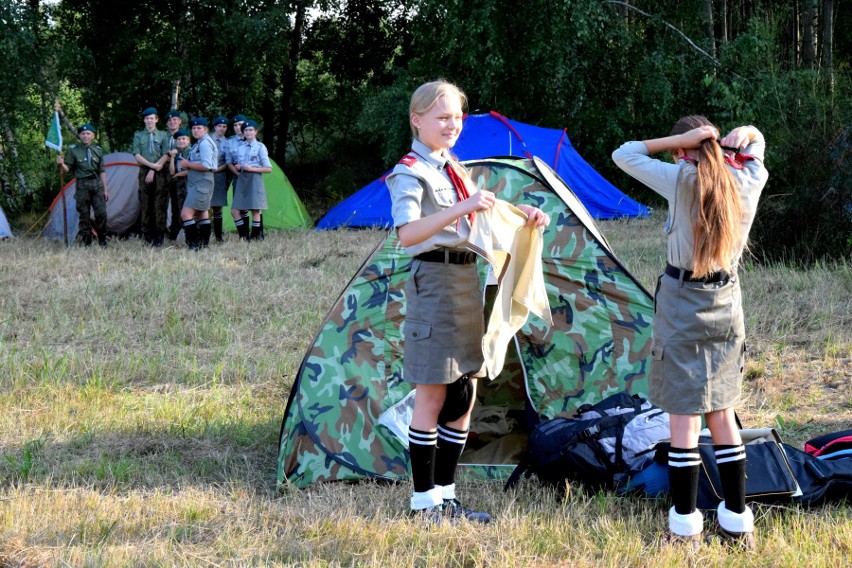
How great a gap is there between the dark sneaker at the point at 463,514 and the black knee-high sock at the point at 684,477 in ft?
2.30

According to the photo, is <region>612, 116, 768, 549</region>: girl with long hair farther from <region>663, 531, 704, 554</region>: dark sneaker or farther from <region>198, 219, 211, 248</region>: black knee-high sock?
<region>198, 219, 211, 248</region>: black knee-high sock

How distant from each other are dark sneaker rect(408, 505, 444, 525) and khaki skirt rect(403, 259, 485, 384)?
50 cm

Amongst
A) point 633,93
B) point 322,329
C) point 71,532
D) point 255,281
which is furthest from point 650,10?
point 71,532

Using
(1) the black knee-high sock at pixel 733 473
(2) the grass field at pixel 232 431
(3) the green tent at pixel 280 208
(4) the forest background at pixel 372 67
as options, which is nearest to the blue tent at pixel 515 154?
(3) the green tent at pixel 280 208

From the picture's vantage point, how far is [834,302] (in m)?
6.74

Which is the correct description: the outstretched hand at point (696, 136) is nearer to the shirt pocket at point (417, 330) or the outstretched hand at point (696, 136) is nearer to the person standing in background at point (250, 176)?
the shirt pocket at point (417, 330)

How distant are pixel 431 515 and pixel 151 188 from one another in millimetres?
9389

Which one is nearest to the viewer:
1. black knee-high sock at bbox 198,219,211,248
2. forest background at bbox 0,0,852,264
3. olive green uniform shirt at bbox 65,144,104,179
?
black knee-high sock at bbox 198,219,211,248

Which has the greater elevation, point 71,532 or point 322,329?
point 322,329

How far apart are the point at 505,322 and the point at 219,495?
143 cm

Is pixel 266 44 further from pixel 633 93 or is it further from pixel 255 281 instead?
pixel 255 281

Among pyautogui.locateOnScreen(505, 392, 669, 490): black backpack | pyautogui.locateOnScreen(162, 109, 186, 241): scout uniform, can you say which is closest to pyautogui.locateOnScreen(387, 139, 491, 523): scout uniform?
pyautogui.locateOnScreen(505, 392, 669, 490): black backpack

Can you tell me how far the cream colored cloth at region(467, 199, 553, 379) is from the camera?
334cm

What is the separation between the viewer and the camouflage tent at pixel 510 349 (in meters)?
4.21
